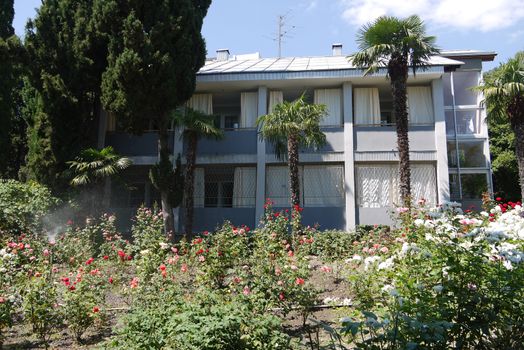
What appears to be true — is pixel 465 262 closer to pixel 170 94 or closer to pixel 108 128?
pixel 170 94

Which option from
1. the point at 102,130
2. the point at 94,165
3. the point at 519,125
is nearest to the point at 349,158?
the point at 519,125

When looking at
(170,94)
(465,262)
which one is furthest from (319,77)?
(465,262)

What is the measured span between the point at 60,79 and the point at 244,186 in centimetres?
747

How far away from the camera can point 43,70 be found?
1568cm

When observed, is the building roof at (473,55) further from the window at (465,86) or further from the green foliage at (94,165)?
the green foliage at (94,165)

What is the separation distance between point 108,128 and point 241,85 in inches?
226

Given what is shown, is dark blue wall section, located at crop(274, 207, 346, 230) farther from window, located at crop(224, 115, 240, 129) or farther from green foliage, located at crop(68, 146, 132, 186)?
green foliage, located at crop(68, 146, 132, 186)

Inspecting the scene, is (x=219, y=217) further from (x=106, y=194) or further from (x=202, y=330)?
(x=202, y=330)

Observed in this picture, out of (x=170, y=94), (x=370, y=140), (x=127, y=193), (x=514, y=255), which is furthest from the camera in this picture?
(x=127, y=193)

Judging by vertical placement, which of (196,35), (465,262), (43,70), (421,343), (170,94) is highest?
(196,35)

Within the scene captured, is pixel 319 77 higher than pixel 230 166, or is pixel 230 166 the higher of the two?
pixel 319 77

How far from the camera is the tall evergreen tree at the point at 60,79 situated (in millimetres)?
15461

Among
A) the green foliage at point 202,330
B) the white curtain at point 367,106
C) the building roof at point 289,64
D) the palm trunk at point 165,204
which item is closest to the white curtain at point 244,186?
the palm trunk at point 165,204

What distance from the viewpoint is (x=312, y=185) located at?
57.6 ft
